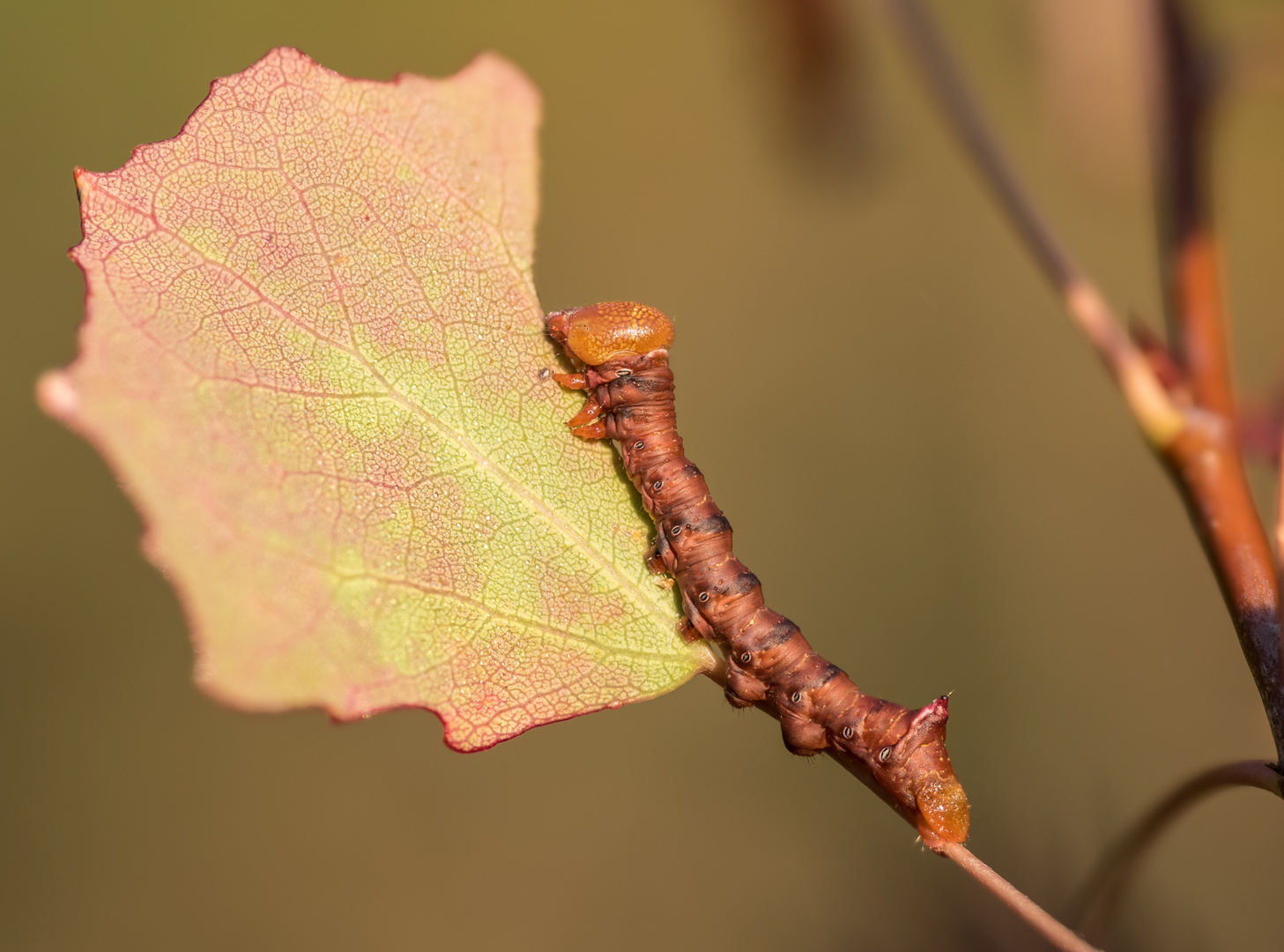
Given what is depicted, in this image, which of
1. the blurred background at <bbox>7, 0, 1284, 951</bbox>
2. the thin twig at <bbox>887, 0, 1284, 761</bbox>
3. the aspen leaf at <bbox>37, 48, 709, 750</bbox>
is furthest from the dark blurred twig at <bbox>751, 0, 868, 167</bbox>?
the blurred background at <bbox>7, 0, 1284, 951</bbox>

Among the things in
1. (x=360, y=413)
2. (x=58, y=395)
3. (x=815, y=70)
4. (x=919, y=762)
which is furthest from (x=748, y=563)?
(x=58, y=395)

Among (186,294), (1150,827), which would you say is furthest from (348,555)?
(1150,827)

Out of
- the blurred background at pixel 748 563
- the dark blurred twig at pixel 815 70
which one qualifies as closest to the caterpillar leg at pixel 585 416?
the dark blurred twig at pixel 815 70

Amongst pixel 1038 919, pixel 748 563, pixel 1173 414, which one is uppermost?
pixel 748 563

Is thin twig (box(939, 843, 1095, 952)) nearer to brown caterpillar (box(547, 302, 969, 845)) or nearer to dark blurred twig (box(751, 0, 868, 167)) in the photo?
brown caterpillar (box(547, 302, 969, 845))

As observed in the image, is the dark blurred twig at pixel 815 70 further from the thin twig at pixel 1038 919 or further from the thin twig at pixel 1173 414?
the thin twig at pixel 1038 919

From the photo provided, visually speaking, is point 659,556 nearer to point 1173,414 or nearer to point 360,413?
point 360,413

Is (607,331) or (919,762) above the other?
(607,331)
